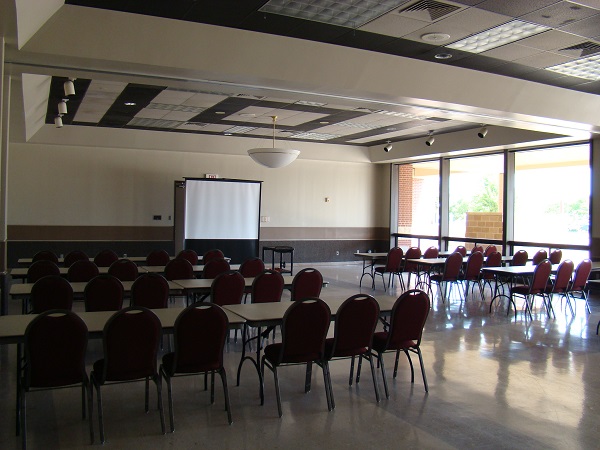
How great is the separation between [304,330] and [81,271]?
4.26 metres

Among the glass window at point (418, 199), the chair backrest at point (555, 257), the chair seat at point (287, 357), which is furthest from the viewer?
the glass window at point (418, 199)

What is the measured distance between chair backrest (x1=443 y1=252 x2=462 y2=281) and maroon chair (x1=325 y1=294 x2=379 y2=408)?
5.80 meters

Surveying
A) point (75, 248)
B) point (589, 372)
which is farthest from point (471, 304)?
point (75, 248)

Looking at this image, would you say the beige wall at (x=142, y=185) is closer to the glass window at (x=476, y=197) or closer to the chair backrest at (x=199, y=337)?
the glass window at (x=476, y=197)

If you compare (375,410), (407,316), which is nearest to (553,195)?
(407,316)

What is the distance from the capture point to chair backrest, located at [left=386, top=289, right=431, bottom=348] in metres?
4.91

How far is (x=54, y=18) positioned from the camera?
5895 millimetres

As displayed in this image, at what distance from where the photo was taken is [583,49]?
723cm

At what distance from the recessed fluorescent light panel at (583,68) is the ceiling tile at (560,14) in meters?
1.78

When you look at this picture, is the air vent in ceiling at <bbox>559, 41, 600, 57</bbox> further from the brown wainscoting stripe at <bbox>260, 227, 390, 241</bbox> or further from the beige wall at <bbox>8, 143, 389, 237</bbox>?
the brown wainscoting stripe at <bbox>260, 227, 390, 241</bbox>

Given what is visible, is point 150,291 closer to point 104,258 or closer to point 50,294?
point 50,294

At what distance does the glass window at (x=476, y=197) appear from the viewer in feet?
45.8

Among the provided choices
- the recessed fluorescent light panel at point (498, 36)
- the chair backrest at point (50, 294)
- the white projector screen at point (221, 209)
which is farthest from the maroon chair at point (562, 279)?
the white projector screen at point (221, 209)

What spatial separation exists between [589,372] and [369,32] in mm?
4563
